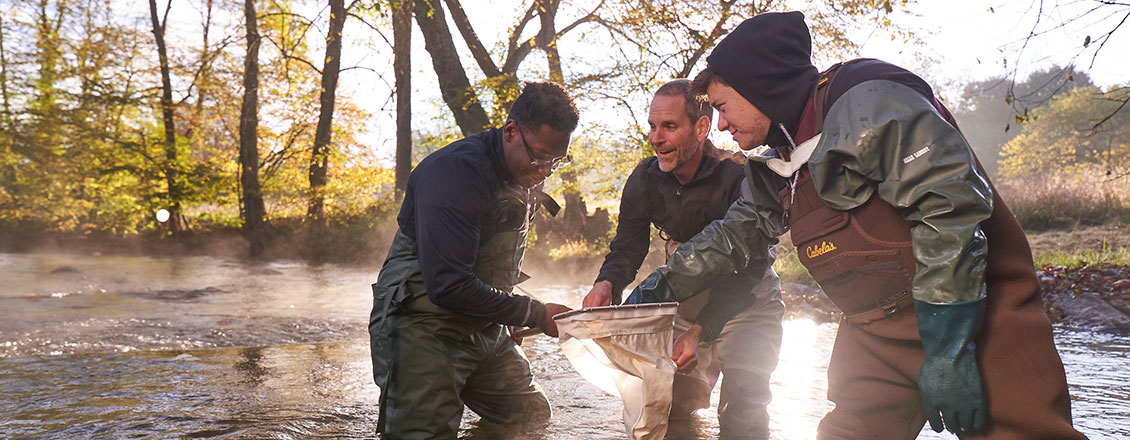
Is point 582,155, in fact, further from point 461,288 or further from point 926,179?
point 926,179

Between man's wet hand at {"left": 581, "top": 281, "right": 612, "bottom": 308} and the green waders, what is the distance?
0.51m

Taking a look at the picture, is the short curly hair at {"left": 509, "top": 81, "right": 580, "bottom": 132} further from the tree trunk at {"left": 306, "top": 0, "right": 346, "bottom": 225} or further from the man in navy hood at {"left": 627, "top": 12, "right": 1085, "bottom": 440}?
the tree trunk at {"left": 306, "top": 0, "right": 346, "bottom": 225}

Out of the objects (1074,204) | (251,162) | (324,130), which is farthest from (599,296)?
(251,162)

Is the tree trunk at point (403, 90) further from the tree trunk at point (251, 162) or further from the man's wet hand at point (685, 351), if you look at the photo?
the man's wet hand at point (685, 351)

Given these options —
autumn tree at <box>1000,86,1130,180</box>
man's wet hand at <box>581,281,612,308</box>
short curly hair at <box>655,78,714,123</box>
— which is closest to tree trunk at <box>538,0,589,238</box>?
short curly hair at <box>655,78,714,123</box>

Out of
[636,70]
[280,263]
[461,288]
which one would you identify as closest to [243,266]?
[280,263]

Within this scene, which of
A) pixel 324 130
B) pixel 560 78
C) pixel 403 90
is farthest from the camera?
pixel 324 130

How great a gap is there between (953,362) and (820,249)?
0.55m

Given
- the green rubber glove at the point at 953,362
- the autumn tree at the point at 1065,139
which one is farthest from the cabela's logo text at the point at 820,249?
the autumn tree at the point at 1065,139

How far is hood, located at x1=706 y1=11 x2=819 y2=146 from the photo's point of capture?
2434 millimetres

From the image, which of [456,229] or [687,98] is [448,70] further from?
[456,229]

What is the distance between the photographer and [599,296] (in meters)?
3.67

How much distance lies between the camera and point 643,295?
3.36 metres

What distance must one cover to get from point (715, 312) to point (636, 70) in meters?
9.70
